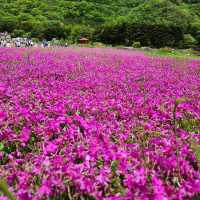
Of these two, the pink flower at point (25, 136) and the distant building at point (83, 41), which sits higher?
the pink flower at point (25, 136)

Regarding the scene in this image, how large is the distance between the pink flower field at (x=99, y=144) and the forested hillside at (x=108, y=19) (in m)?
49.7

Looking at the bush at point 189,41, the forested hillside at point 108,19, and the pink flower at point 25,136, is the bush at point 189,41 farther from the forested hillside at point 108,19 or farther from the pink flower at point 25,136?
the pink flower at point 25,136

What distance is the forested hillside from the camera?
58.3 metres

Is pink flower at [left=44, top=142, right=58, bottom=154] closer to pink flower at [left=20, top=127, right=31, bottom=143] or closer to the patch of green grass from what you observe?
pink flower at [left=20, top=127, right=31, bottom=143]

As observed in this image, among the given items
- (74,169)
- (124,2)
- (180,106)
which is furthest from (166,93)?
(124,2)

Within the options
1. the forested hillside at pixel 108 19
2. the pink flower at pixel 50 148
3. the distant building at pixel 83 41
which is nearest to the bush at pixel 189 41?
the forested hillside at pixel 108 19

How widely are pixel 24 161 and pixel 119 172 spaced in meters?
1.08

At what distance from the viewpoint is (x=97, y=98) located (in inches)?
328

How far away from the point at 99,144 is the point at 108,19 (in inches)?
3062

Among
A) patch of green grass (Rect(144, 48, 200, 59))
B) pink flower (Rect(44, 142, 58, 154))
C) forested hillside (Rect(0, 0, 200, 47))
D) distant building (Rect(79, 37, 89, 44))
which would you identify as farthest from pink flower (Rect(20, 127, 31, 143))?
distant building (Rect(79, 37, 89, 44))

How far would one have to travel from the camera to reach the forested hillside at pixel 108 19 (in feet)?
191

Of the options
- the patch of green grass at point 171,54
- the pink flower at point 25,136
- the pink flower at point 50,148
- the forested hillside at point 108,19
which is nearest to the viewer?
the pink flower at point 50,148

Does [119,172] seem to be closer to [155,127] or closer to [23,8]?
[155,127]

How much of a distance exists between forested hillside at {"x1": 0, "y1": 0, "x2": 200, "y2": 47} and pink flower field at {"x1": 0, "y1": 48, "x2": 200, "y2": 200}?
163 feet
